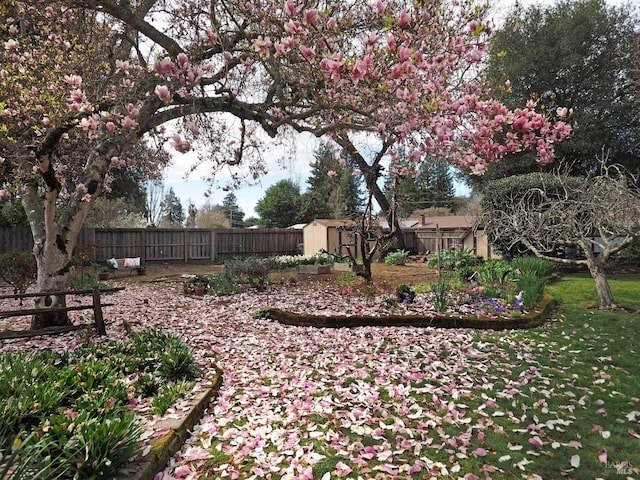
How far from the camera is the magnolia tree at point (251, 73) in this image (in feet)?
10.6

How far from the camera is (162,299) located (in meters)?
7.72

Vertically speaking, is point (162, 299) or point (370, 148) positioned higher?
point (370, 148)

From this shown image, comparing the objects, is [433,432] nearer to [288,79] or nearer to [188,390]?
[188,390]

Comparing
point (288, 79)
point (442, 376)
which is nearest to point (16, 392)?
point (442, 376)

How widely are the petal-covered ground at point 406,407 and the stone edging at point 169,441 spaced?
66 millimetres

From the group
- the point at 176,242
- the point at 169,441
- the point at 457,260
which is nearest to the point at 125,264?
the point at 176,242

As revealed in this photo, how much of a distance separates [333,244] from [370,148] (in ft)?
33.0

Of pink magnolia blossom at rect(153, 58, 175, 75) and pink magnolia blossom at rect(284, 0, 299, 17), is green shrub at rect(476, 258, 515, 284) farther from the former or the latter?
pink magnolia blossom at rect(153, 58, 175, 75)

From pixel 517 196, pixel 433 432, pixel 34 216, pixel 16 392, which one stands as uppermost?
pixel 517 196

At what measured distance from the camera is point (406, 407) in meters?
3.01

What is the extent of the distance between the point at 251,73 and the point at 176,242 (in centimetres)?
1184

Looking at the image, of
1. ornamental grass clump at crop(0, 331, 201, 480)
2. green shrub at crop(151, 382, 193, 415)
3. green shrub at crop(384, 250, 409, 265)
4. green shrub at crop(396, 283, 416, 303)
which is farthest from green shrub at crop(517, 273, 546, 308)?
green shrub at crop(384, 250, 409, 265)

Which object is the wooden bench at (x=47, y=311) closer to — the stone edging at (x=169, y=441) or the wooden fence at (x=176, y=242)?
the stone edging at (x=169, y=441)

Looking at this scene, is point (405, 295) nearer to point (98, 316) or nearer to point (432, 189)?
point (98, 316)
